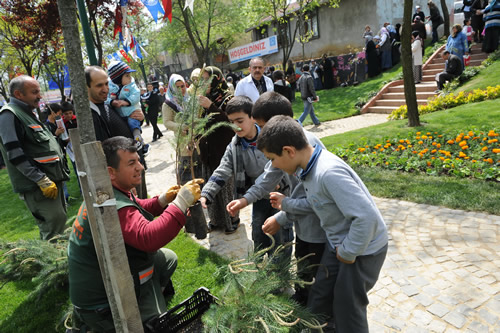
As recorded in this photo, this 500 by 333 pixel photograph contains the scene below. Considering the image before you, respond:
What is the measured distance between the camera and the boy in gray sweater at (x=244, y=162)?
10.4 feet

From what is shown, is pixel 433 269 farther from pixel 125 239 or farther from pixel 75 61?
pixel 75 61

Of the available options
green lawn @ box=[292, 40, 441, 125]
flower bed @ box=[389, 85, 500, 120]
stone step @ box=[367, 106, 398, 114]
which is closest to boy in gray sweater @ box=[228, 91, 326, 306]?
flower bed @ box=[389, 85, 500, 120]

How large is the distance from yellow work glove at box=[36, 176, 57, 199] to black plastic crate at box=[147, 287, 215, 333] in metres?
2.35

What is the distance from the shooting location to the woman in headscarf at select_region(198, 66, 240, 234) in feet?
14.8

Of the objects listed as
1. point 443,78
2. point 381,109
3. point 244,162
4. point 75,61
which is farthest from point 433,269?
point 381,109

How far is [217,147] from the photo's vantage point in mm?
4605

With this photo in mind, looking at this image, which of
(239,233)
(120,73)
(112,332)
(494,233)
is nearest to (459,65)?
(494,233)

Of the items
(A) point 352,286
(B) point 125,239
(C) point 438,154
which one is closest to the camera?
(A) point 352,286

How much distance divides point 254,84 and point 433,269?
3.89 m

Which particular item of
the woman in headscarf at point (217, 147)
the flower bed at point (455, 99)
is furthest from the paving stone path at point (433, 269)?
the flower bed at point (455, 99)

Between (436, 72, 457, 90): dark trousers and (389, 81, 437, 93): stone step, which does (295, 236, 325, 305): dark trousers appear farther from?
(389, 81, 437, 93): stone step

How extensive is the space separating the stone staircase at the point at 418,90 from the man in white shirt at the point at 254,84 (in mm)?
7673

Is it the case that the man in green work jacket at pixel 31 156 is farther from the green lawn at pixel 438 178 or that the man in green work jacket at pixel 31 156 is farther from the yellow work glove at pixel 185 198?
the green lawn at pixel 438 178

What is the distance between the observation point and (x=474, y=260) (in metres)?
3.32
